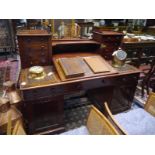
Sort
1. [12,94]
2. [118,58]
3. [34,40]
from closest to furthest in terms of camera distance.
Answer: [34,40] < [12,94] < [118,58]

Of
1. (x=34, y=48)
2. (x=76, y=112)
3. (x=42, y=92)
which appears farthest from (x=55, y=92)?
(x=76, y=112)

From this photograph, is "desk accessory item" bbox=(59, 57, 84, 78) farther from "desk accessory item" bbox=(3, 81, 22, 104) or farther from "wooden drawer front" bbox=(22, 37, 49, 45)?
"desk accessory item" bbox=(3, 81, 22, 104)

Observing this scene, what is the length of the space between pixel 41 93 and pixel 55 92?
0.14 meters

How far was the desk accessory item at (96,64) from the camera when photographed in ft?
5.88


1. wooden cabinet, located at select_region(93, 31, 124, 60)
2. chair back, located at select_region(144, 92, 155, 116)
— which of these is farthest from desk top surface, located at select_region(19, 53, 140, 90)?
chair back, located at select_region(144, 92, 155, 116)

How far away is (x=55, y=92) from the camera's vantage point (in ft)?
5.29

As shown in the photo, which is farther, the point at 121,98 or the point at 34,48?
the point at 121,98

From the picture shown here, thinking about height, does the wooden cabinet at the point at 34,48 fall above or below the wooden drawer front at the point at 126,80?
above

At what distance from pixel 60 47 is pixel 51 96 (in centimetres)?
66

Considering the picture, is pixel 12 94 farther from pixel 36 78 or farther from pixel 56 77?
pixel 56 77

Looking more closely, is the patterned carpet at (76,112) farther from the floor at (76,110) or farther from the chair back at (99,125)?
the chair back at (99,125)

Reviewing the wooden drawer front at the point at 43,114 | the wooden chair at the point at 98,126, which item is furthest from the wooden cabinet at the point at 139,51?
the wooden chair at the point at 98,126

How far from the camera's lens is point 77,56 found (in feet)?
6.47
